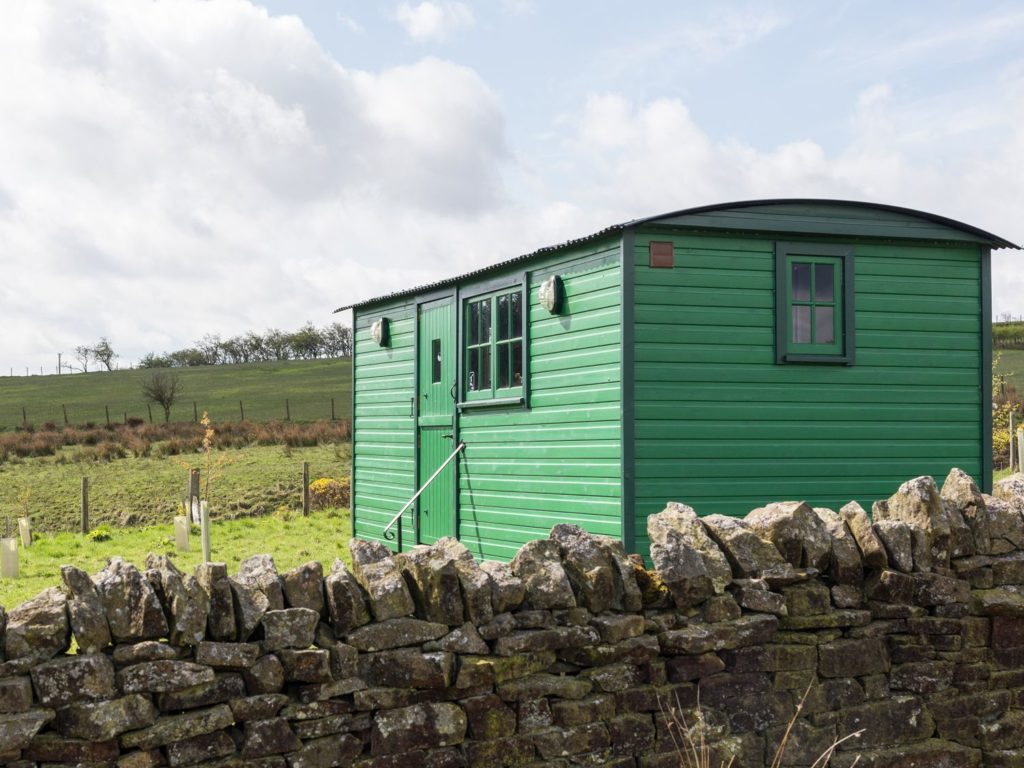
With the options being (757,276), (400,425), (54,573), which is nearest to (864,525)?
(757,276)

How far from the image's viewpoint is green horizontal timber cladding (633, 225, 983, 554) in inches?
362

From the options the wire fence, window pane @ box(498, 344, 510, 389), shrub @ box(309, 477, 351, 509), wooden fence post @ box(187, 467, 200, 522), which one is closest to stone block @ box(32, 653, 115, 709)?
window pane @ box(498, 344, 510, 389)

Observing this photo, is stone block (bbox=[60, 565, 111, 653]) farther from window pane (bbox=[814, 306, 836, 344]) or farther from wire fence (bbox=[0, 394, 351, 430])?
wire fence (bbox=[0, 394, 351, 430])

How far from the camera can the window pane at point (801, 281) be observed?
9688 mm

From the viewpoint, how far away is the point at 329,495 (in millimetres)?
22391

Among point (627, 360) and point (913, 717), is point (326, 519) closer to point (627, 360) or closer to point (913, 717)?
point (627, 360)

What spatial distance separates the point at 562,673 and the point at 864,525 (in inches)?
67.2

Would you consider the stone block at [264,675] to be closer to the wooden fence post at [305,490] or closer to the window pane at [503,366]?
the window pane at [503,366]

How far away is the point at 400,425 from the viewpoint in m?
13.2

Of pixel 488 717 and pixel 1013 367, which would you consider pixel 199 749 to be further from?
pixel 1013 367

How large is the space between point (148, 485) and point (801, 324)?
2058cm

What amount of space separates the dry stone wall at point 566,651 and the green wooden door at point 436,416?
6774 millimetres

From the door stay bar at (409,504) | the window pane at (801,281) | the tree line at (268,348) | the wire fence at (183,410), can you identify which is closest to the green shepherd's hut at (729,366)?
the window pane at (801,281)

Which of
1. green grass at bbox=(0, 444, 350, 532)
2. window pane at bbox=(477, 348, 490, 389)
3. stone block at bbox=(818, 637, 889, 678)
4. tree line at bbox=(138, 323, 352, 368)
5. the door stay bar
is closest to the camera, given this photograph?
stone block at bbox=(818, 637, 889, 678)
